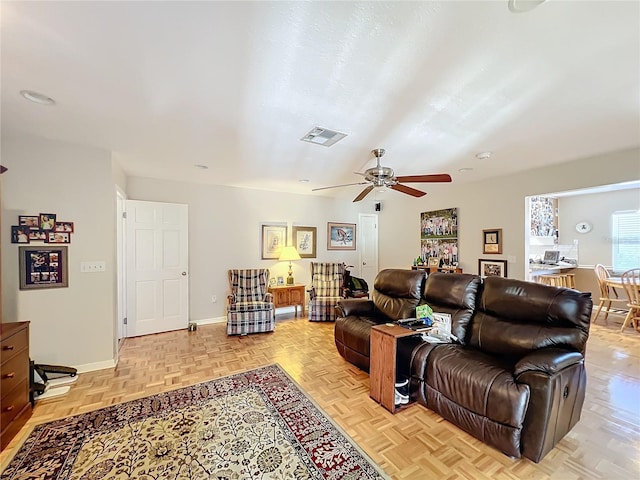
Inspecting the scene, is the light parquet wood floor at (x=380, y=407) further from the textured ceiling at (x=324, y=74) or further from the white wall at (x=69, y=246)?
the textured ceiling at (x=324, y=74)

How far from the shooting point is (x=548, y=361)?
1771 millimetres

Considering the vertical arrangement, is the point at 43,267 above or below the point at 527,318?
above

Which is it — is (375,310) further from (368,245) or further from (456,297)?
(368,245)

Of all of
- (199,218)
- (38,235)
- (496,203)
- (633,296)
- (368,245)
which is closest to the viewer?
(38,235)

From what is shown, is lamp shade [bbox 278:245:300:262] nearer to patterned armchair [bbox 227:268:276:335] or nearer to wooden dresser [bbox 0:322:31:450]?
patterned armchair [bbox 227:268:276:335]

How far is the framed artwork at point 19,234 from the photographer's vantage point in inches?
108

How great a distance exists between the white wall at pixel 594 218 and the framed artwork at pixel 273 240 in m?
6.52

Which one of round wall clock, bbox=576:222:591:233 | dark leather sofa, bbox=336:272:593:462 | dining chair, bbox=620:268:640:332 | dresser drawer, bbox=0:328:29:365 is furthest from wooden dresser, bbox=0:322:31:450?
round wall clock, bbox=576:222:591:233

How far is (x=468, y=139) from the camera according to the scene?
9.59ft

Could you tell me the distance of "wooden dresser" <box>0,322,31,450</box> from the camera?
76.8 inches

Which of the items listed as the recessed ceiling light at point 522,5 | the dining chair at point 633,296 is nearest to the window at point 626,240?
the dining chair at point 633,296

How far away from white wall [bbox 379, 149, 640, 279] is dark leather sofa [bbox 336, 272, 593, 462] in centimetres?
238

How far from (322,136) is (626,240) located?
22.4ft

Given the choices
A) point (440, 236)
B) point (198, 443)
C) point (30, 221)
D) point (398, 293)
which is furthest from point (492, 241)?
point (30, 221)
